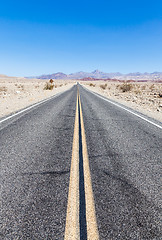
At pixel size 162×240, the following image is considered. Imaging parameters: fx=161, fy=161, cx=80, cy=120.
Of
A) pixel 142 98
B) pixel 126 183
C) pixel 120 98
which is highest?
pixel 142 98

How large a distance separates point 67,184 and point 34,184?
0.58m

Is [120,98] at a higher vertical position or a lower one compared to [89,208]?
higher

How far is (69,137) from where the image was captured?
17.3ft

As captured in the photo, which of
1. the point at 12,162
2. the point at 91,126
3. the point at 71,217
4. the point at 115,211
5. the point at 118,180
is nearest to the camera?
the point at 71,217

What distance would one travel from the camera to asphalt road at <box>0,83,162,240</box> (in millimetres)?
2020

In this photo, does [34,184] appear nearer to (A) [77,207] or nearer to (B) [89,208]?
(A) [77,207]

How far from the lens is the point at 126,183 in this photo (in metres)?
2.94

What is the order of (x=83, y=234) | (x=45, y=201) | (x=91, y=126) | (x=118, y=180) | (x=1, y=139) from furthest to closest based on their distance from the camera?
(x=91, y=126)
(x=1, y=139)
(x=118, y=180)
(x=45, y=201)
(x=83, y=234)

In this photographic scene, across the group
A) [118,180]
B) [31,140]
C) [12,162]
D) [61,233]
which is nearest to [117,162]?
[118,180]

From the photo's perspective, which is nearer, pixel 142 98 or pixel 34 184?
pixel 34 184

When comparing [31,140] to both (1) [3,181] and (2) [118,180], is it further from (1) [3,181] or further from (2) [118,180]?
(2) [118,180]


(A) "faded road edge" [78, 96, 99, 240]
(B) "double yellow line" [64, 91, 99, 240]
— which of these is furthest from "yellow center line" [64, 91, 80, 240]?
(A) "faded road edge" [78, 96, 99, 240]

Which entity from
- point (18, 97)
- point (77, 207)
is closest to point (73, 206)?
point (77, 207)

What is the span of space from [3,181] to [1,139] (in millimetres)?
2431
